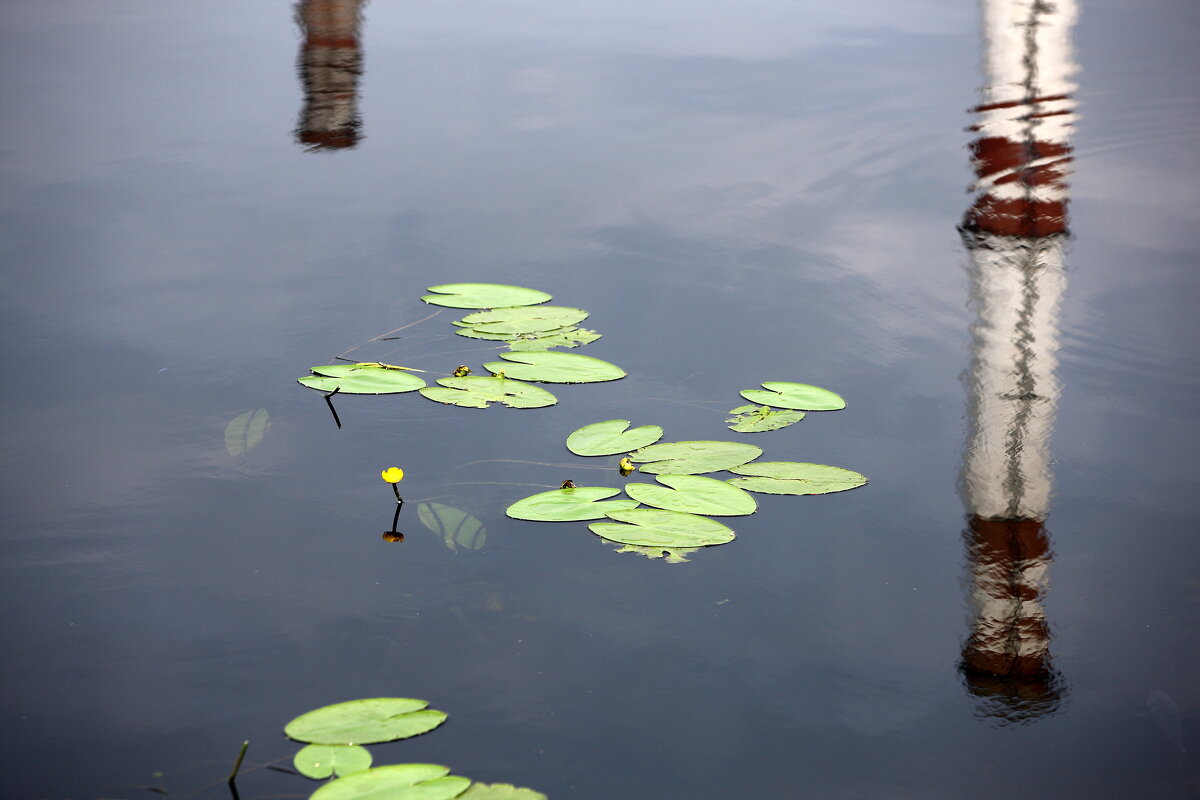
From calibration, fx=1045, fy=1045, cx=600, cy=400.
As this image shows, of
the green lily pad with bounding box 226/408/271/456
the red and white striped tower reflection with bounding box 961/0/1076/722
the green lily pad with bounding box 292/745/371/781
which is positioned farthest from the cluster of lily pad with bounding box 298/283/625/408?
the green lily pad with bounding box 292/745/371/781

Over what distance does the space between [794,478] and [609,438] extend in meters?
0.29

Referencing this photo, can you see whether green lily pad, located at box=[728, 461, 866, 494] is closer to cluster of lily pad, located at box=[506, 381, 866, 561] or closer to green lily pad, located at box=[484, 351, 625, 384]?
→ cluster of lily pad, located at box=[506, 381, 866, 561]

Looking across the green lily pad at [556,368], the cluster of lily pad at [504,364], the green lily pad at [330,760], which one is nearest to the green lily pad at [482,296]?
the cluster of lily pad at [504,364]

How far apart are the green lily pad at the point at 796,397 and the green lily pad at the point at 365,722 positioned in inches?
32.2

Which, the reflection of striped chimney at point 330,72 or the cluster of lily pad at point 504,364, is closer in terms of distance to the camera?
the cluster of lily pad at point 504,364

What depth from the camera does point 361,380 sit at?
5.72ft

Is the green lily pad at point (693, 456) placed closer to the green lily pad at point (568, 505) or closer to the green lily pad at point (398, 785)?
the green lily pad at point (568, 505)

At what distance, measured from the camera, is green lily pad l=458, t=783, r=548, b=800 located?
3.29ft

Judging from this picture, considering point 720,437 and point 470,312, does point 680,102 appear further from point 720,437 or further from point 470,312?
point 720,437

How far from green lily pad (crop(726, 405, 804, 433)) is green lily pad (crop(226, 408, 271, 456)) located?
2.39ft

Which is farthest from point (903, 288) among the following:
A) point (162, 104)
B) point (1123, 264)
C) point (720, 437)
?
point (162, 104)

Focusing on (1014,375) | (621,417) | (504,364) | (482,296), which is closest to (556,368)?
(504,364)

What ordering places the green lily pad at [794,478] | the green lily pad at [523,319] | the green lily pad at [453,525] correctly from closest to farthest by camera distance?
the green lily pad at [453,525] < the green lily pad at [794,478] < the green lily pad at [523,319]

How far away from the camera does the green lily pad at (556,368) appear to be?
178cm
